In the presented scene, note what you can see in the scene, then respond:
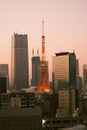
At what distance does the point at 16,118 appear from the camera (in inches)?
1372

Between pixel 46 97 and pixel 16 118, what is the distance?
52201mm

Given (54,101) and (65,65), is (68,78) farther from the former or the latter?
(54,101)

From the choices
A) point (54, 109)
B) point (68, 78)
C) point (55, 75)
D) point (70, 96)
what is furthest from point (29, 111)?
point (55, 75)

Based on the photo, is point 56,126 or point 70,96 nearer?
point 56,126

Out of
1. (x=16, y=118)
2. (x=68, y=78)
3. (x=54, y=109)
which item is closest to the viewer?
(x=16, y=118)

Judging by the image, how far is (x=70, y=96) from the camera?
236 ft

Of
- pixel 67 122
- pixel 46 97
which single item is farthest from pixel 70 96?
pixel 67 122

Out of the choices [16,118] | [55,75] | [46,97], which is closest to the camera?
[16,118]

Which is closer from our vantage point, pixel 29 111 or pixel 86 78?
pixel 29 111

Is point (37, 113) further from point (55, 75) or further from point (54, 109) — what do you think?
point (55, 75)

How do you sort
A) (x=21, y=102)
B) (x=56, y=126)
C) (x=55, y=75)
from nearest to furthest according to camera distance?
(x=56, y=126) < (x=21, y=102) < (x=55, y=75)

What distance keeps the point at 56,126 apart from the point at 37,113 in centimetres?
857

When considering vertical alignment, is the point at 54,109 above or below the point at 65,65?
below

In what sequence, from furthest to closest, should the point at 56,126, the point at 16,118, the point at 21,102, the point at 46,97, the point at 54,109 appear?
1. the point at 46,97
2. the point at 54,109
3. the point at 21,102
4. the point at 56,126
5. the point at 16,118
